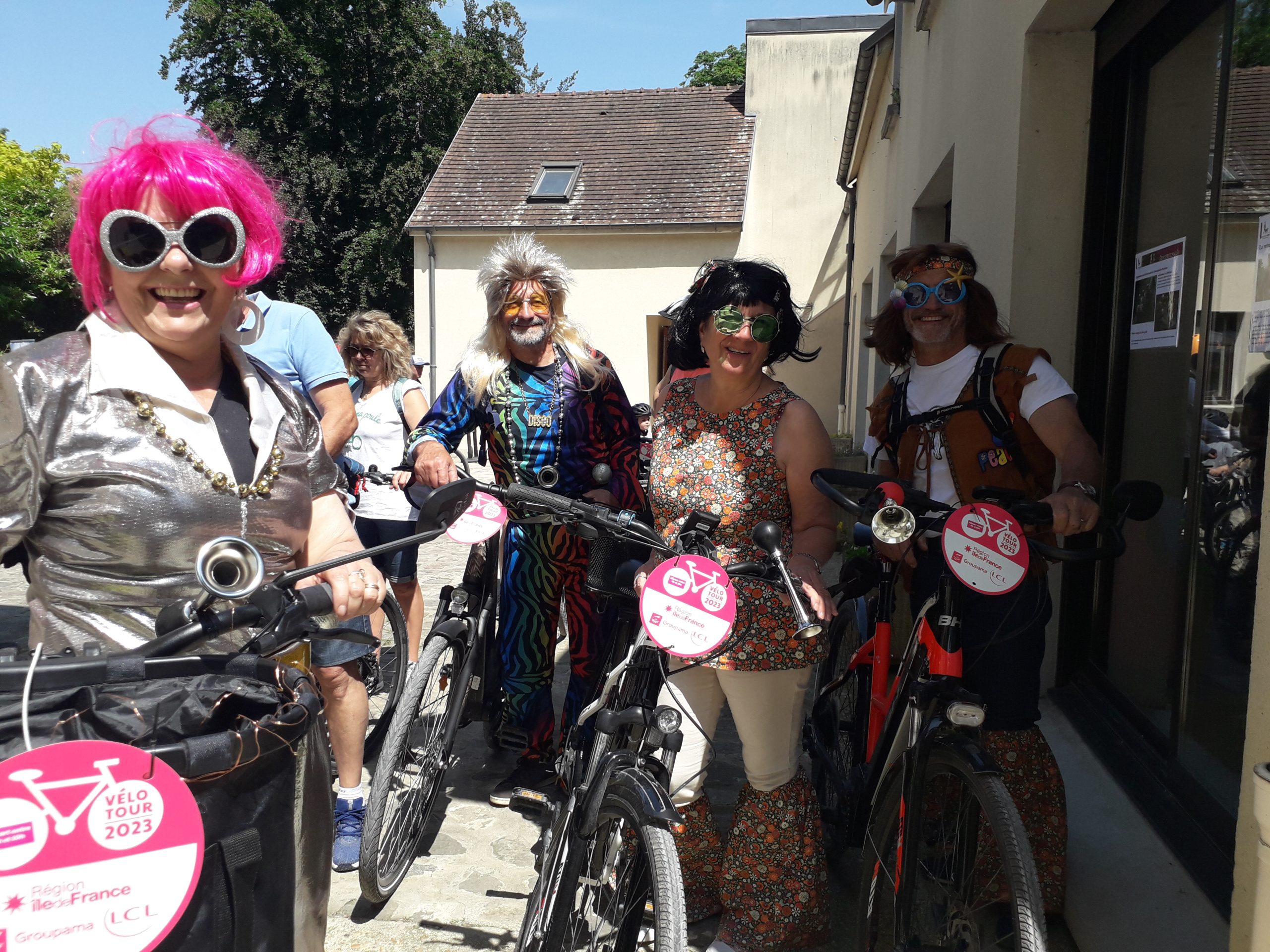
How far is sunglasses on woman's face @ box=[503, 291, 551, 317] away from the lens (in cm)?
346

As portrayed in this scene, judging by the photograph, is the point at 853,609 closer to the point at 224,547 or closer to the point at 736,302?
the point at 736,302

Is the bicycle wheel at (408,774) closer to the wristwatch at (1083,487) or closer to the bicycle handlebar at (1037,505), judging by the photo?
the bicycle handlebar at (1037,505)

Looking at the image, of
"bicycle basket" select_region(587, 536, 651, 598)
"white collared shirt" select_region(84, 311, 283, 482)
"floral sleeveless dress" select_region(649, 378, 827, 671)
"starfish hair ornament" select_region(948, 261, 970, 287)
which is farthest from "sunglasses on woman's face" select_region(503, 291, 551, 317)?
"white collared shirt" select_region(84, 311, 283, 482)

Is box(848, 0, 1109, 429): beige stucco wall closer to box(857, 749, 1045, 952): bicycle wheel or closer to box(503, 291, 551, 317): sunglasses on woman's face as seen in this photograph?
box(503, 291, 551, 317): sunglasses on woman's face

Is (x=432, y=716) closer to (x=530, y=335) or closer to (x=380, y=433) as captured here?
(x=530, y=335)

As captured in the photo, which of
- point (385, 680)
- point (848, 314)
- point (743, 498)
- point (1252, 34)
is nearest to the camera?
point (743, 498)

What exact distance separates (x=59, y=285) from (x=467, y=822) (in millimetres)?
25461

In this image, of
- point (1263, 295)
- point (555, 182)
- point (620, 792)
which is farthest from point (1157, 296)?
point (555, 182)

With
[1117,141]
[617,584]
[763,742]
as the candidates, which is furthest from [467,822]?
[1117,141]

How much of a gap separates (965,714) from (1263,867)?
719 mm

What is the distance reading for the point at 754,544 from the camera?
2.45 meters

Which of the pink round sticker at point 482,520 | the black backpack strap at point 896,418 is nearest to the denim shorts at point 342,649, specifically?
the pink round sticker at point 482,520

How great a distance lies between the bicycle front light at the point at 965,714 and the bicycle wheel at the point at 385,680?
2.14 metres

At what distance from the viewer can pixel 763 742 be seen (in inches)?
101
